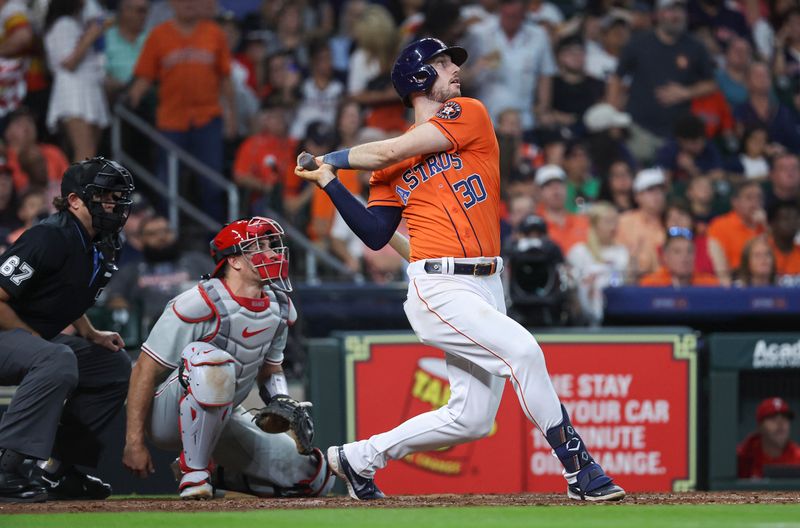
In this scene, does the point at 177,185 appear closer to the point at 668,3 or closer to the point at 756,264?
the point at 756,264

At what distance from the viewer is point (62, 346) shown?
5.54 m

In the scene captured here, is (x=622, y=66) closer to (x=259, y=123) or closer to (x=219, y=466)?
(x=259, y=123)

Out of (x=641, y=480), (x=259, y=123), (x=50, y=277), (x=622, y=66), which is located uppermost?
(x=622, y=66)

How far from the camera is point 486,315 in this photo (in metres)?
5.04

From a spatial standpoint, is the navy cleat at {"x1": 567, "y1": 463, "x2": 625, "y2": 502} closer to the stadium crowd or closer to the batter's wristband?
the batter's wristband

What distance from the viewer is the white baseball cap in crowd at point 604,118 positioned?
11.6m

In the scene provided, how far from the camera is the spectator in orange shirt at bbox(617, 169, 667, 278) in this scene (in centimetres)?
1012

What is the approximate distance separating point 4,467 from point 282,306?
140cm

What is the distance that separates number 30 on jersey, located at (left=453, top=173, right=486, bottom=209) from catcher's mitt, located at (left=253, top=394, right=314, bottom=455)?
3.92ft

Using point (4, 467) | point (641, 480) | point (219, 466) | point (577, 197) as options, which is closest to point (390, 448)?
point (219, 466)

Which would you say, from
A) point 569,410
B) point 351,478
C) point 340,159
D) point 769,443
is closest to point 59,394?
point 351,478

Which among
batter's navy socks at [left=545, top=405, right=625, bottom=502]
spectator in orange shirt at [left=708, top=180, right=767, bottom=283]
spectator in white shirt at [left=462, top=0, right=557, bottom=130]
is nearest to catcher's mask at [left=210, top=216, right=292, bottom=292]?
batter's navy socks at [left=545, top=405, right=625, bottom=502]

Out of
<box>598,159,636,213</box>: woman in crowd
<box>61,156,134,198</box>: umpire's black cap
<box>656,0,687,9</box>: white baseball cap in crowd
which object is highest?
<box>656,0,687,9</box>: white baseball cap in crowd

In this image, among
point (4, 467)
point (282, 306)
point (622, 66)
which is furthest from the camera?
point (622, 66)
